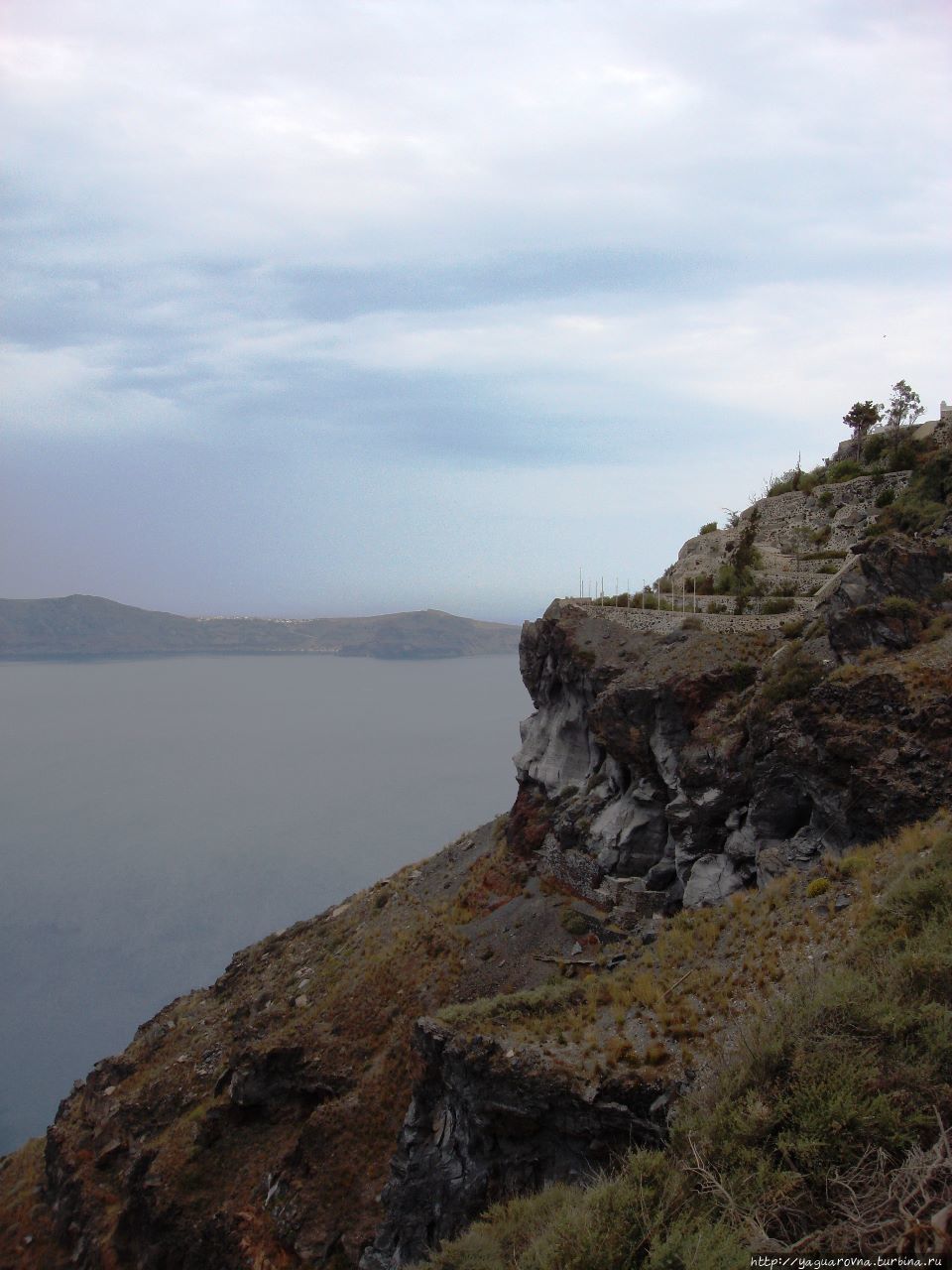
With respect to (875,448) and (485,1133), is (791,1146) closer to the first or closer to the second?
(485,1133)

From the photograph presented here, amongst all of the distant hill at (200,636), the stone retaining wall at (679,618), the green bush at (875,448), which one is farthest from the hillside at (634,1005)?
the distant hill at (200,636)

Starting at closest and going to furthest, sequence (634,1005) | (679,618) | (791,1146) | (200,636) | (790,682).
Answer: (791,1146), (634,1005), (790,682), (679,618), (200,636)

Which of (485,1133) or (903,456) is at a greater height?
(903,456)

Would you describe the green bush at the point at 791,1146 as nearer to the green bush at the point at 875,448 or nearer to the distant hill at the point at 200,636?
the green bush at the point at 875,448

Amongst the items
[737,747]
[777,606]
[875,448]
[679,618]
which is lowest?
[737,747]

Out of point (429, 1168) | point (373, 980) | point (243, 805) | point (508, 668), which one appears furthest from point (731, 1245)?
point (508, 668)

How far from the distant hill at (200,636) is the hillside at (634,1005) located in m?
143

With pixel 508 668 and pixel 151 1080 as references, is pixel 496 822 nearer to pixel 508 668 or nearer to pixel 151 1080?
pixel 151 1080

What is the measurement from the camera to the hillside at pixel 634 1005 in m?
8.30

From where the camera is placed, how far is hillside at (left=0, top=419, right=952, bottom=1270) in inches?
327

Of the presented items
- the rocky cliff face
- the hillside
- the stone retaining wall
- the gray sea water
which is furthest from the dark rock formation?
the gray sea water

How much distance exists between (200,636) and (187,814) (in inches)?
4721

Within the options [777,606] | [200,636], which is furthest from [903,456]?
[200,636]

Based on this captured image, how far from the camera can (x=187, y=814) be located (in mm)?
86062
